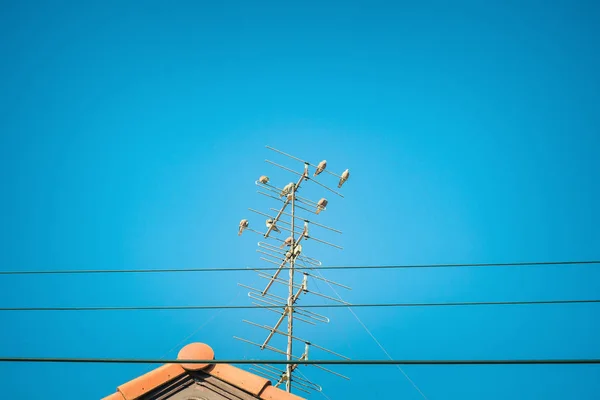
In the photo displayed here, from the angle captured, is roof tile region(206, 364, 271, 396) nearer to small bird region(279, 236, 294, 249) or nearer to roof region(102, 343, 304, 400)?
roof region(102, 343, 304, 400)

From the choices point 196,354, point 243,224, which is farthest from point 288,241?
point 196,354

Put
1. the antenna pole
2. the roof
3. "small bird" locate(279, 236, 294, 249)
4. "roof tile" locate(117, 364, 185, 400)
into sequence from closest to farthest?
"roof tile" locate(117, 364, 185, 400) → the roof → the antenna pole → "small bird" locate(279, 236, 294, 249)

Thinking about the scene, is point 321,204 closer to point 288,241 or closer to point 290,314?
point 288,241

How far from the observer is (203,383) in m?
6.37

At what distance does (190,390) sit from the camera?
6312 millimetres

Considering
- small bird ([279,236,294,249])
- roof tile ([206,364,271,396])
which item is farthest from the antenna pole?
roof tile ([206,364,271,396])

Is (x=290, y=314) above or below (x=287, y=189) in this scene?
below

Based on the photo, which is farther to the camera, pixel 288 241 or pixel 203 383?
pixel 288 241

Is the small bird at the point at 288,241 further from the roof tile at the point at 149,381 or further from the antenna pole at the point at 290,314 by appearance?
the roof tile at the point at 149,381

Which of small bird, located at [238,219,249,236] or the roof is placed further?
small bird, located at [238,219,249,236]

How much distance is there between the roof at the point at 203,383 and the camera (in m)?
6.10

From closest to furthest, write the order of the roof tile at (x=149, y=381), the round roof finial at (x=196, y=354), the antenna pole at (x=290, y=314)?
the roof tile at (x=149, y=381), the round roof finial at (x=196, y=354), the antenna pole at (x=290, y=314)

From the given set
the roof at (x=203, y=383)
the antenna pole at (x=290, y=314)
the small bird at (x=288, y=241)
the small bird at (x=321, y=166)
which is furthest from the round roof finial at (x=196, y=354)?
the small bird at (x=321, y=166)

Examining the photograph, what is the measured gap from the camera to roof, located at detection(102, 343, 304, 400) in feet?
20.0
